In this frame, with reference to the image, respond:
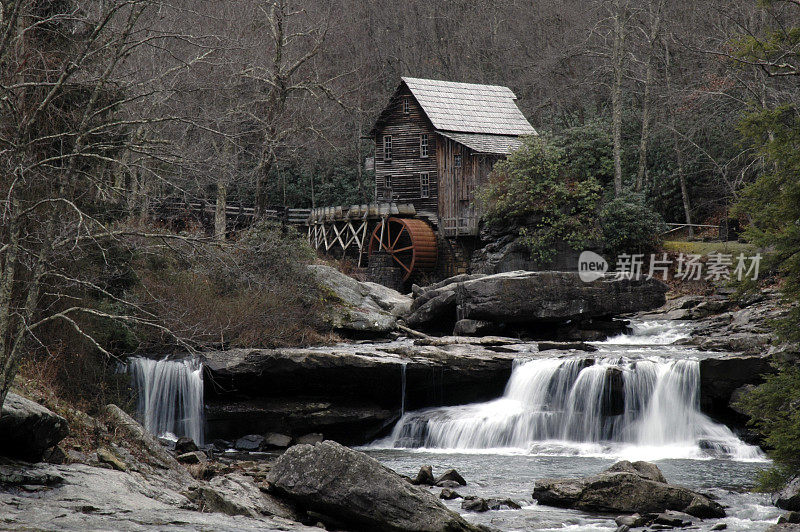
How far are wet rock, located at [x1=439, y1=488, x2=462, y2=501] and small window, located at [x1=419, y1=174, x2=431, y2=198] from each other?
27922 mm

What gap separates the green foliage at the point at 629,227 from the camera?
101 feet

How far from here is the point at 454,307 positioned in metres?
24.0

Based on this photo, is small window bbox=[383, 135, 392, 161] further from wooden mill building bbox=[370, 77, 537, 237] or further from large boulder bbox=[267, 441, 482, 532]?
large boulder bbox=[267, 441, 482, 532]

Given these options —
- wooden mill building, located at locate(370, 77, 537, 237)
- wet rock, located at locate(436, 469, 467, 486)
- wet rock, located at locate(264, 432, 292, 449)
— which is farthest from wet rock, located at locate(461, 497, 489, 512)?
wooden mill building, located at locate(370, 77, 537, 237)

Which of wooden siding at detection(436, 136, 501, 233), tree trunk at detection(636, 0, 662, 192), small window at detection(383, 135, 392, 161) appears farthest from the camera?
small window at detection(383, 135, 392, 161)

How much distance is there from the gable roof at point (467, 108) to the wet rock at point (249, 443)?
23.6 m

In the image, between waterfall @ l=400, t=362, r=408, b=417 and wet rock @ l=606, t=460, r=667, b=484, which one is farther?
waterfall @ l=400, t=362, r=408, b=417

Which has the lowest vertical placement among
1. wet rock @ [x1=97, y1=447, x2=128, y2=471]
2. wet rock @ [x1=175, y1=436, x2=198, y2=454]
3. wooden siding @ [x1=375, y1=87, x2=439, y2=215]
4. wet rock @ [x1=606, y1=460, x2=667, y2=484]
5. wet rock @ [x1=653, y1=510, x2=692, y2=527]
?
wet rock @ [x1=175, y1=436, x2=198, y2=454]

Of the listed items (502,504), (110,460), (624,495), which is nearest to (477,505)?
(502,504)

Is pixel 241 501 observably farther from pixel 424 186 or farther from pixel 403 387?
pixel 424 186

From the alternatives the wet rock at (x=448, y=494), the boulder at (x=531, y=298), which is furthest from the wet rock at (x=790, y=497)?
the boulder at (x=531, y=298)

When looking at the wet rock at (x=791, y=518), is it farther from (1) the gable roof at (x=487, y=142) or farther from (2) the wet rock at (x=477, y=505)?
(1) the gable roof at (x=487, y=142)

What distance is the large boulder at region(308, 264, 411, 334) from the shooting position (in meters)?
22.8

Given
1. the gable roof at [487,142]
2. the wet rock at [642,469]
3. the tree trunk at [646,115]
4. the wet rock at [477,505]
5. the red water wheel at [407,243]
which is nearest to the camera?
the wet rock at [477,505]
